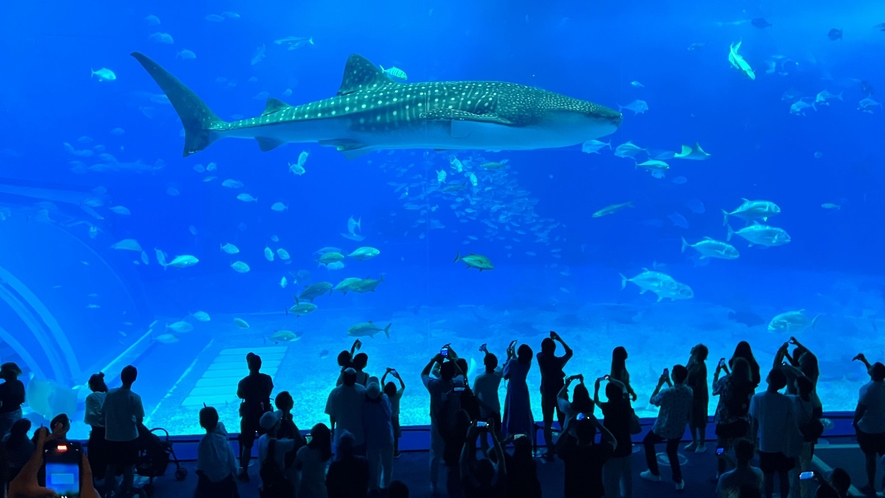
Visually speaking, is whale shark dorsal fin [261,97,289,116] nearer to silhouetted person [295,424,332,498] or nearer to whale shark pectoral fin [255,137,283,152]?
whale shark pectoral fin [255,137,283,152]

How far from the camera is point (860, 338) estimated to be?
17.4m

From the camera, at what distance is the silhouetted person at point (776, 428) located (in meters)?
3.25

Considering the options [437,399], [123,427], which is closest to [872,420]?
[437,399]

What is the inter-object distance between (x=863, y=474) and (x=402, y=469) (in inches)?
131

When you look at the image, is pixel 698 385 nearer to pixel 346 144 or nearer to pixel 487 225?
pixel 346 144

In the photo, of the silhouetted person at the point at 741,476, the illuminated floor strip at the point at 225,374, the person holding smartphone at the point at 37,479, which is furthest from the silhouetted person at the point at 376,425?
the illuminated floor strip at the point at 225,374

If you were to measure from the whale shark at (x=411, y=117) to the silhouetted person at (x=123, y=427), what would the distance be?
8.71ft

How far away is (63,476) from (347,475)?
1584 millimetres

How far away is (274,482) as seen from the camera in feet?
8.85

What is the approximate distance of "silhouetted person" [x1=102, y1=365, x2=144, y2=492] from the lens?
349 cm

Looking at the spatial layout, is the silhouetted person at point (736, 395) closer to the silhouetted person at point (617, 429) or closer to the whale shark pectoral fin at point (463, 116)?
Result: the silhouetted person at point (617, 429)

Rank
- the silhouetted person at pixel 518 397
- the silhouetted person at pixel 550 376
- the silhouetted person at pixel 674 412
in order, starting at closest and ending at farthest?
the silhouetted person at pixel 674 412
the silhouetted person at pixel 518 397
the silhouetted person at pixel 550 376

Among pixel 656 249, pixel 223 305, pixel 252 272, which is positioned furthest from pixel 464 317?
pixel 656 249

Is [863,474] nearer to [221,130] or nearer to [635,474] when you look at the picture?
[635,474]
